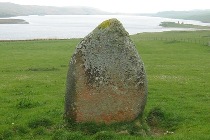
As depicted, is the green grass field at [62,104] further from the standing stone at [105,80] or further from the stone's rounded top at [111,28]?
the stone's rounded top at [111,28]

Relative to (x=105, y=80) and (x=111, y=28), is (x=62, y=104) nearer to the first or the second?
(x=105, y=80)

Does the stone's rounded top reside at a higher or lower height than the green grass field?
higher

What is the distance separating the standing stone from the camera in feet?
42.4

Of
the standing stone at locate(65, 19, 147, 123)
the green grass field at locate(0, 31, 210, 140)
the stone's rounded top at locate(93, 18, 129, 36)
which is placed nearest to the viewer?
the green grass field at locate(0, 31, 210, 140)

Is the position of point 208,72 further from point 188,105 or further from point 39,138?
point 39,138

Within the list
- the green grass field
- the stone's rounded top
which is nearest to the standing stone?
the stone's rounded top

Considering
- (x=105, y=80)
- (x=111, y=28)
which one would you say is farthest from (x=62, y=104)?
(x=111, y=28)

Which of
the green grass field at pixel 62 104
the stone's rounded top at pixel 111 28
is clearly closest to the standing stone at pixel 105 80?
the stone's rounded top at pixel 111 28

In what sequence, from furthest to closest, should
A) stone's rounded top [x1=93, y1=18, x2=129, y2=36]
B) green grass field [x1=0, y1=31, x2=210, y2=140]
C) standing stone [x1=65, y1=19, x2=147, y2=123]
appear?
stone's rounded top [x1=93, y1=18, x2=129, y2=36]
standing stone [x1=65, y1=19, x2=147, y2=123]
green grass field [x1=0, y1=31, x2=210, y2=140]

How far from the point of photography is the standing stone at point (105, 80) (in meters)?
12.9

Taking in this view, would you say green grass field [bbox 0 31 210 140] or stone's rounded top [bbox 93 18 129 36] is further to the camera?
stone's rounded top [bbox 93 18 129 36]

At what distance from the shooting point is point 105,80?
12.9m

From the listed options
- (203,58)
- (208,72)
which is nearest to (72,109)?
(208,72)

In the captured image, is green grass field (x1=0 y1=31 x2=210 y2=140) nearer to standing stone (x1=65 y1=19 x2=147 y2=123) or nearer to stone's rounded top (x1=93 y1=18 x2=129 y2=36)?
standing stone (x1=65 y1=19 x2=147 y2=123)
